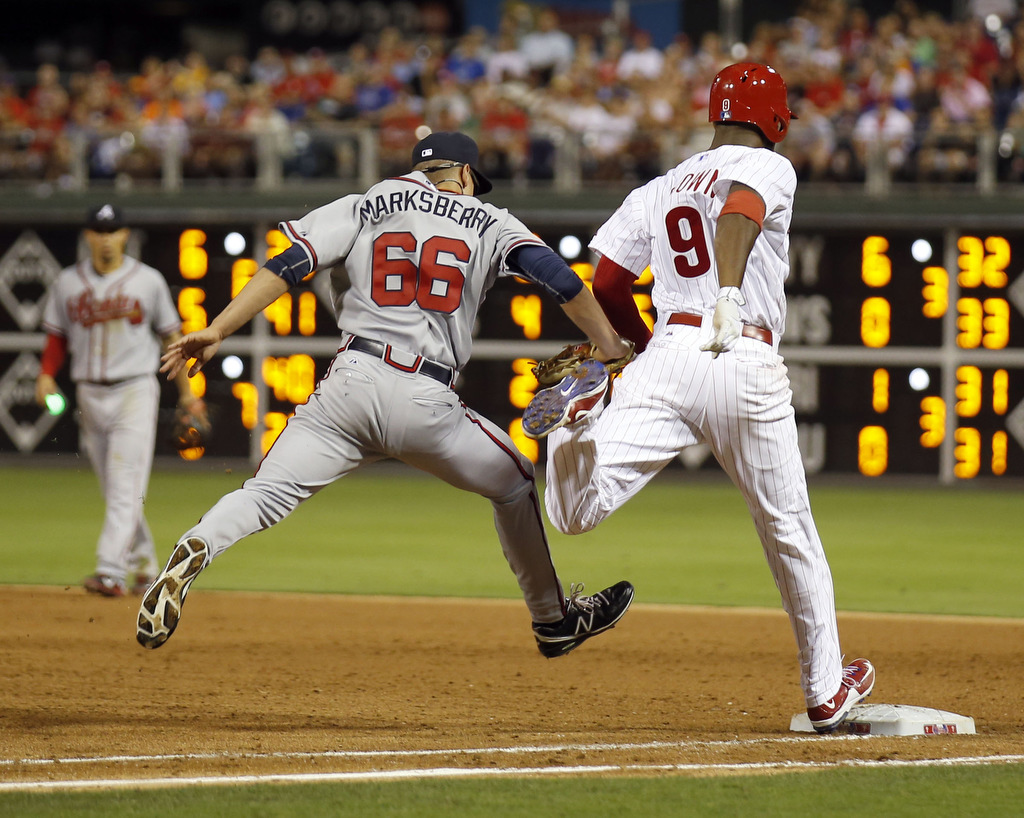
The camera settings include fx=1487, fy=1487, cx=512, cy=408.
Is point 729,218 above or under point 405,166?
Result: above

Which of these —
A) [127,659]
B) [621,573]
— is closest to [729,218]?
[127,659]

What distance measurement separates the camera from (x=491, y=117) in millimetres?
14023

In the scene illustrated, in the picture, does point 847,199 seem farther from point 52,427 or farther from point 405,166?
point 52,427

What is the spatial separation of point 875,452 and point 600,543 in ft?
11.2

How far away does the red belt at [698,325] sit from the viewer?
171 inches

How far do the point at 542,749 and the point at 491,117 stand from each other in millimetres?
10376

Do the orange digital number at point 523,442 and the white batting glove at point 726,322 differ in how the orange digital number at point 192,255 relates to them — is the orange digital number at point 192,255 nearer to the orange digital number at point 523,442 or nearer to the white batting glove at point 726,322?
the orange digital number at point 523,442

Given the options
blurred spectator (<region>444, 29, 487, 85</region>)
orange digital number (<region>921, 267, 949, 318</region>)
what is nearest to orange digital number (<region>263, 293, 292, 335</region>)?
blurred spectator (<region>444, 29, 487, 85</region>)

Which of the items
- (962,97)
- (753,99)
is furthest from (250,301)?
(962,97)

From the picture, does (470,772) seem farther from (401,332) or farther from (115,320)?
(115,320)

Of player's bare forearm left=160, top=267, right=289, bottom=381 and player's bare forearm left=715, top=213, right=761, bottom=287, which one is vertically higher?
player's bare forearm left=715, top=213, right=761, bottom=287

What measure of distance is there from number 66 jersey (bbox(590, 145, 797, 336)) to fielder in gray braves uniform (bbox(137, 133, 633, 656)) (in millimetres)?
276

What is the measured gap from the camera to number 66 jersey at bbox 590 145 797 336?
428cm

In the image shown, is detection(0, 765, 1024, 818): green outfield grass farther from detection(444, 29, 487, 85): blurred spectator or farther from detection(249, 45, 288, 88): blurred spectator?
detection(249, 45, 288, 88): blurred spectator
